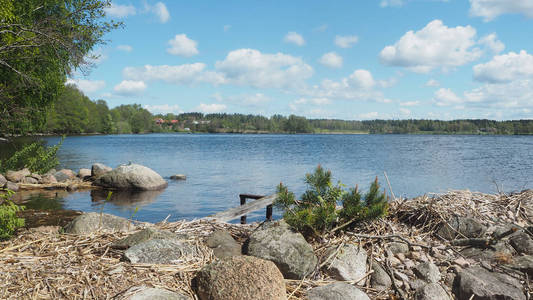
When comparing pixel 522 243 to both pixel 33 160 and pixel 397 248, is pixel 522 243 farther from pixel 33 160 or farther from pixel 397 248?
pixel 33 160

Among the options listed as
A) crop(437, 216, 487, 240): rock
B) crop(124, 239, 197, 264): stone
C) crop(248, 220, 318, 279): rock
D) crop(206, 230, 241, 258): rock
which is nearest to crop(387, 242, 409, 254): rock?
crop(437, 216, 487, 240): rock

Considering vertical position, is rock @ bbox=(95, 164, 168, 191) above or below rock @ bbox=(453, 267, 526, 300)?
below

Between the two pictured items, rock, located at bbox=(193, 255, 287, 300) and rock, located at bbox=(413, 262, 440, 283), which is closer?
rock, located at bbox=(193, 255, 287, 300)

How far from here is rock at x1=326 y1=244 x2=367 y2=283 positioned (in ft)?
17.0

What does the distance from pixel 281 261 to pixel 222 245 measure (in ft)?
3.38

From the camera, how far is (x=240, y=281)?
4031 millimetres

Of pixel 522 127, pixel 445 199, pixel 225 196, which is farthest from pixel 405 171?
pixel 522 127

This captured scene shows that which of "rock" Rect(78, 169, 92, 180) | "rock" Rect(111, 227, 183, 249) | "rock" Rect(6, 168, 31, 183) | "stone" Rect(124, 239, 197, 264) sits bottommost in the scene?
"rock" Rect(78, 169, 92, 180)

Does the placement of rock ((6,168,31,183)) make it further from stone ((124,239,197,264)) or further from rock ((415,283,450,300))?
rock ((415,283,450,300))

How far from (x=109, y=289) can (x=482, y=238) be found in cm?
581

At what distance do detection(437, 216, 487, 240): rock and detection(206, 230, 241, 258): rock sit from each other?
3.84 m

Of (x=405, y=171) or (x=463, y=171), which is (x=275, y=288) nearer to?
(x=405, y=171)

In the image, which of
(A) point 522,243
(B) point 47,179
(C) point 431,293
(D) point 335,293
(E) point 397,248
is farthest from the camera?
(B) point 47,179

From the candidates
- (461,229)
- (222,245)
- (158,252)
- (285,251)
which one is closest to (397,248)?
(461,229)
